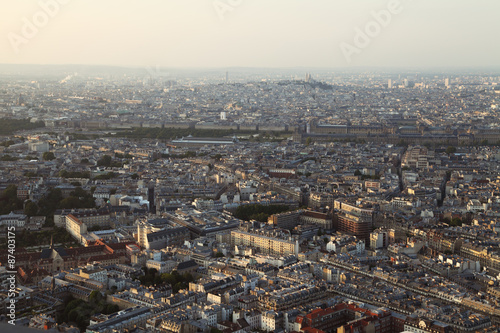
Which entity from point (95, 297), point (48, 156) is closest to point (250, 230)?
point (95, 297)

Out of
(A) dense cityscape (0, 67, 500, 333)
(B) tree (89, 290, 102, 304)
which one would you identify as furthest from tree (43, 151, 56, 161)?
(B) tree (89, 290, 102, 304)

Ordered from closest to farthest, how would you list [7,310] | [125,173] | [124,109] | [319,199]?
[7,310] → [319,199] → [125,173] → [124,109]

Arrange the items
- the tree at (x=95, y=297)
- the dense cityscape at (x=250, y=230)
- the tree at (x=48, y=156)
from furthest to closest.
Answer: the tree at (x=48, y=156) < the tree at (x=95, y=297) < the dense cityscape at (x=250, y=230)

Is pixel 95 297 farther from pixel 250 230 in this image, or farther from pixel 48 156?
pixel 48 156

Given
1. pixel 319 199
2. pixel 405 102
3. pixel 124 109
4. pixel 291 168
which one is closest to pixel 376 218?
pixel 319 199

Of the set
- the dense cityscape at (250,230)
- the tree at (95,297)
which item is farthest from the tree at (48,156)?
the tree at (95,297)

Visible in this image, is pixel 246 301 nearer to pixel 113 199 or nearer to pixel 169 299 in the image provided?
pixel 169 299

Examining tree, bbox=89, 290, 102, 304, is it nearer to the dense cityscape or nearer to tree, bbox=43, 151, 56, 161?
the dense cityscape

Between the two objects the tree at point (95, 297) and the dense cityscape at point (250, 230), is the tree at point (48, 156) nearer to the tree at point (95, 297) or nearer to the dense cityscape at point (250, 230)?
the dense cityscape at point (250, 230)
